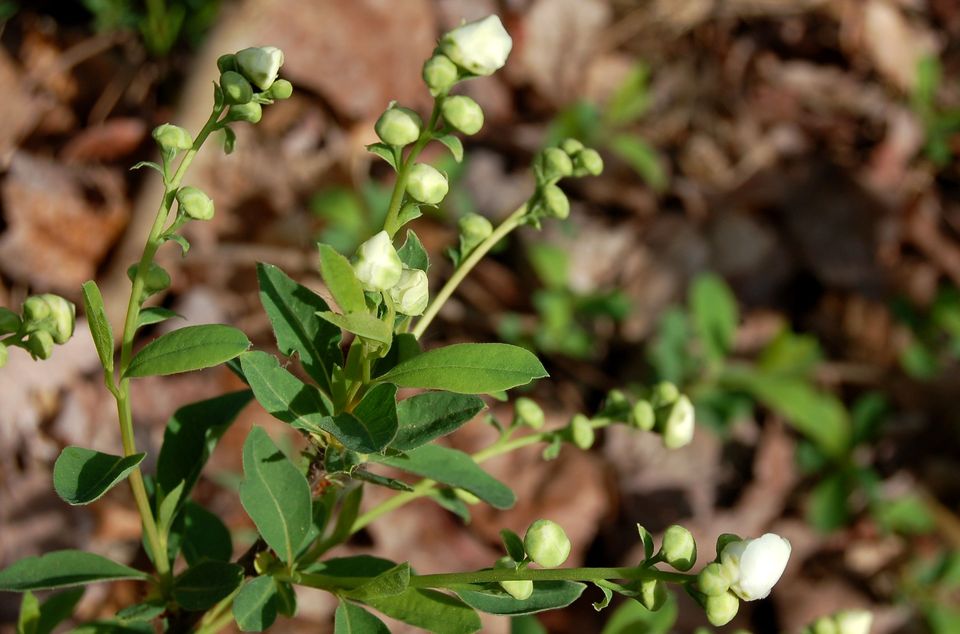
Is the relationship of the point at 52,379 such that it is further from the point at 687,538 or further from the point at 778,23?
the point at 778,23

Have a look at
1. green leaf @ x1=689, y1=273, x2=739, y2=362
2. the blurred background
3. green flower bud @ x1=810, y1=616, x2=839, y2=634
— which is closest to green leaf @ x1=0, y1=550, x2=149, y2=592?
green flower bud @ x1=810, y1=616, x2=839, y2=634

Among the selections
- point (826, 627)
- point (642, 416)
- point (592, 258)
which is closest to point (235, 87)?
point (642, 416)

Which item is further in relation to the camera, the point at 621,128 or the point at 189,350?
the point at 621,128

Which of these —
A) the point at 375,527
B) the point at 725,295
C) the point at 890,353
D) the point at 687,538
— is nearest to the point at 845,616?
the point at 687,538

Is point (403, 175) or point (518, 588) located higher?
point (403, 175)

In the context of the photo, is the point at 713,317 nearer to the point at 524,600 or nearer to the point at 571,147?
the point at 571,147

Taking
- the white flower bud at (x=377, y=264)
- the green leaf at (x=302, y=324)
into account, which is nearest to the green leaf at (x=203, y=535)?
the green leaf at (x=302, y=324)
